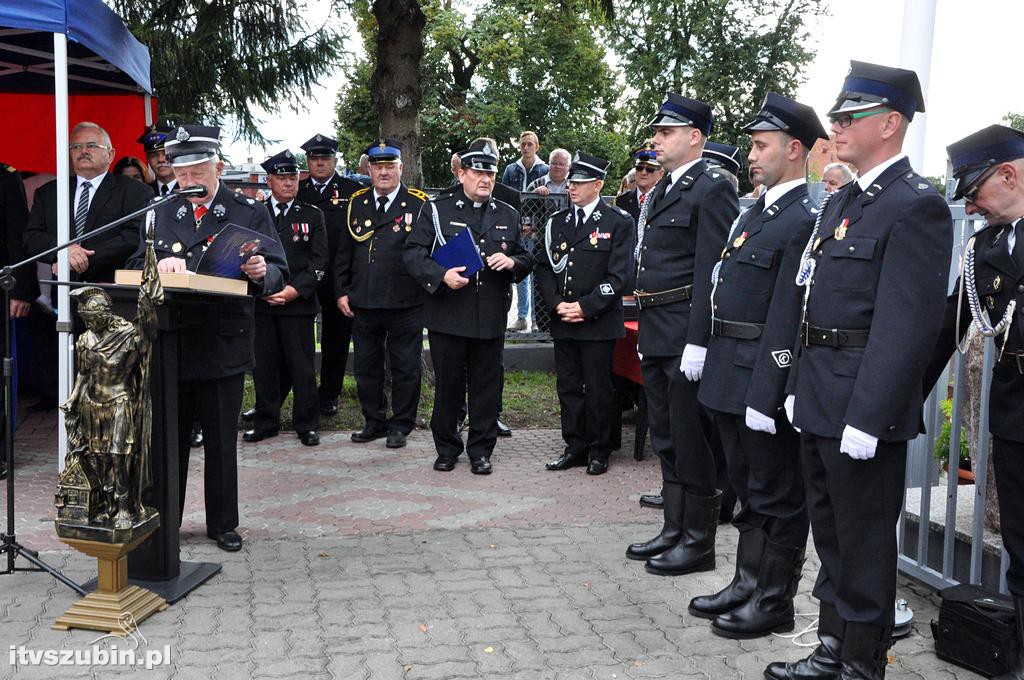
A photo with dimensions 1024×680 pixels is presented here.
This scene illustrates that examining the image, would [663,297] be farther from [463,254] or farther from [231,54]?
[231,54]

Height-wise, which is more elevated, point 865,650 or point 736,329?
point 736,329

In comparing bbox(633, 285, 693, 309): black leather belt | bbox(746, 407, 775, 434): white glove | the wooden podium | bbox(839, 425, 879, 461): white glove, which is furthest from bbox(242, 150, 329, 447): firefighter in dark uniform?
bbox(839, 425, 879, 461): white glove

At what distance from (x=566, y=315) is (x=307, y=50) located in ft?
31.2

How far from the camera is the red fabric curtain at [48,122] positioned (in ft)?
27.3

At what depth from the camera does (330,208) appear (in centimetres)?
810

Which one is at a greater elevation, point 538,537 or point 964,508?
point 964,508

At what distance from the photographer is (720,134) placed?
30.3 metres

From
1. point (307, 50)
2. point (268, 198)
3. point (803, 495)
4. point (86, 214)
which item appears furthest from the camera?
point (307, 50)

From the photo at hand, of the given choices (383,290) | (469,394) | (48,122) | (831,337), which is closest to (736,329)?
(831,337)

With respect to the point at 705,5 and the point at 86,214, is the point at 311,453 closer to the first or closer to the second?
the point at 86,214

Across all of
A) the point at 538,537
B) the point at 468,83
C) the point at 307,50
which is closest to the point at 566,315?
the point at 538,537

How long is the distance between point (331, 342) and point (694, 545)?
14.4 ft

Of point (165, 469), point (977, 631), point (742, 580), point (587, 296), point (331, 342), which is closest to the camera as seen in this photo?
point (977, 631)

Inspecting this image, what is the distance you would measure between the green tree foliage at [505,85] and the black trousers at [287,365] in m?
20.8
